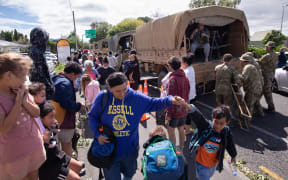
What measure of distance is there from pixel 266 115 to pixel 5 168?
6.06 metres

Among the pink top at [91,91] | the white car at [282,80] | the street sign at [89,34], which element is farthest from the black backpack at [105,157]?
the street sign at [89,34]

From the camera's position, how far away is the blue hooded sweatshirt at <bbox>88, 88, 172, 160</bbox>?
2064 mm

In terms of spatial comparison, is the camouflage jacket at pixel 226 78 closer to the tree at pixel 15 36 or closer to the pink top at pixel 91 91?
the pink top at pixel 91 91

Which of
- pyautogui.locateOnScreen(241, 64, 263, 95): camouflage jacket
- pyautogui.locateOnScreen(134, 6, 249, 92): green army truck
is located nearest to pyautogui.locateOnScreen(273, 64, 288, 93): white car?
pyautogui.locateOnScreen(134, 6, 249, 92): green army truck

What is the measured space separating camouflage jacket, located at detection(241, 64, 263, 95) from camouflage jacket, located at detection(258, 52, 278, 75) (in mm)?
1129

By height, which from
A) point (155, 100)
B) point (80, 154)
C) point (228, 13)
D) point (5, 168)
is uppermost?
point (228, 13)

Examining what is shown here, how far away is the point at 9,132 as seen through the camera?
155 centimetres

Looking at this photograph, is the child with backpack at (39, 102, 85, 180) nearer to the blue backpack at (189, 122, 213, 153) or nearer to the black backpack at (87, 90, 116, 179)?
the black backpack at (87, 90, 116, 179)

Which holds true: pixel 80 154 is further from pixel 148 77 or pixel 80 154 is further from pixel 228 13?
pixel 148 77

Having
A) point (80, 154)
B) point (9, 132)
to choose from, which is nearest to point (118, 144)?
point (9, 132)

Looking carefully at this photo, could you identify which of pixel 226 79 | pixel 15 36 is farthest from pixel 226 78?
pixel 15 36

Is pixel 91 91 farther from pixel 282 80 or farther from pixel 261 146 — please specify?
pixel 282 80

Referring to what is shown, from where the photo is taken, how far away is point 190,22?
20.9 feet

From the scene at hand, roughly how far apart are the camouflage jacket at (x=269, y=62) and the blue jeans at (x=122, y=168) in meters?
5.17
